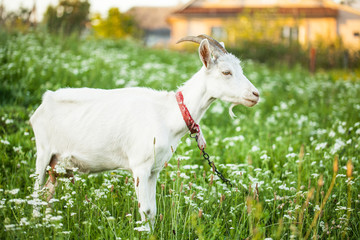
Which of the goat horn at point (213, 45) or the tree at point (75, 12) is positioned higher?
the tree at point (75, 12)

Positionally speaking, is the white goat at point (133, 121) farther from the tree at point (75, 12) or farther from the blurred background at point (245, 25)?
the tree at point (75, 12)

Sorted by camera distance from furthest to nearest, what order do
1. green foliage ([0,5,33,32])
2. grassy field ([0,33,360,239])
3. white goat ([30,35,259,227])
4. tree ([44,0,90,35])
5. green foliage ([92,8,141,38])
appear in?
green foliage ([92,8,141,38]) → tree ([44,0,90,35]) → green foliage ([0,5,33,32]) → white goat ([30,35,259,227]) → grassy field ([0,33,360,239])

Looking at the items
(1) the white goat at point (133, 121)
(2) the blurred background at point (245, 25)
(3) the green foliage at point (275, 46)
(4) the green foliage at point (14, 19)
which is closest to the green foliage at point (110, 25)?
(2) the blurred background at point (245, 25)

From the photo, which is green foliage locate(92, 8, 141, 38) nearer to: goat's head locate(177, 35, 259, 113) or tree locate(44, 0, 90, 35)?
tree locate(44, 0, 90, 35)

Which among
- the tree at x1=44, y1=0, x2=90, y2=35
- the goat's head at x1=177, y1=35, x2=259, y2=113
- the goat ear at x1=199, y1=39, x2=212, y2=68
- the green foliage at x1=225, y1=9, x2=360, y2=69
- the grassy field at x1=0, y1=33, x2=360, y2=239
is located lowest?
the grassy field at x1=0, y1=33, x2=360, y2=239

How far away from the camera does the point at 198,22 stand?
33281 mm

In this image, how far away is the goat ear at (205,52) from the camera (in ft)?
9.39

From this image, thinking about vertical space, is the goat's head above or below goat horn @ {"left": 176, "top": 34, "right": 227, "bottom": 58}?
below

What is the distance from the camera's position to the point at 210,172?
4.51 m

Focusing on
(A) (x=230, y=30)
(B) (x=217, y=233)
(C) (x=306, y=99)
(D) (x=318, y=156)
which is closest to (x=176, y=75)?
(C) (x=306, y=99)

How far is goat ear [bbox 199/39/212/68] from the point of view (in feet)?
9.39

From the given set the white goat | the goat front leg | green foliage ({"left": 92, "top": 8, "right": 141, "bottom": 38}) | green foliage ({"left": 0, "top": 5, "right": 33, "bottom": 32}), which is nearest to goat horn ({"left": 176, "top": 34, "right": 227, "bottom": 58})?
the white goat

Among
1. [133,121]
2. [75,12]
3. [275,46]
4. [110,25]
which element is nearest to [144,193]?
[133,121]

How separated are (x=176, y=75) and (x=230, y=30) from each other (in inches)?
564
